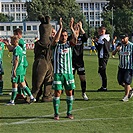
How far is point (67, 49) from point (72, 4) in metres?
90.1

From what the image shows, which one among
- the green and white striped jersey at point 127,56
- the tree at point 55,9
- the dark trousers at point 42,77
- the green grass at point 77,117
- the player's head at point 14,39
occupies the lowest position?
the green grass at point 77,117

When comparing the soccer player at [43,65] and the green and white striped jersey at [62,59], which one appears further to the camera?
the soccer player at [43,65]

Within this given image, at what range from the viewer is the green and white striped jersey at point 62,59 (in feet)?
28.8

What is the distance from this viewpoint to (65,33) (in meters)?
8.79

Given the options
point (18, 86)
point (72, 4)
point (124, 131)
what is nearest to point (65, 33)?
point (124, 131)

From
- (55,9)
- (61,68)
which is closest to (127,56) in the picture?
(61,68)

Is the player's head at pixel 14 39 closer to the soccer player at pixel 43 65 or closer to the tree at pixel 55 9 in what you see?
the soccer player at pixel 43 65

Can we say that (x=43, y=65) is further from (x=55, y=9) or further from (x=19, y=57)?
(x=55, y=9)

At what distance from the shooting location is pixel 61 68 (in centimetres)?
878

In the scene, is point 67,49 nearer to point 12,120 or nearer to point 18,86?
point 12,120

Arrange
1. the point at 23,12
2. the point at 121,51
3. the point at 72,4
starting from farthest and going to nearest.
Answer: the point at 23,12, the point at 72,4, the point at 121,51

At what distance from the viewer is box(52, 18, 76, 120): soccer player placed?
8.73 m

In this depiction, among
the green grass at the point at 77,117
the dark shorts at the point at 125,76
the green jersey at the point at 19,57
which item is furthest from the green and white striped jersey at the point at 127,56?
the green jersey at the point at 19,57

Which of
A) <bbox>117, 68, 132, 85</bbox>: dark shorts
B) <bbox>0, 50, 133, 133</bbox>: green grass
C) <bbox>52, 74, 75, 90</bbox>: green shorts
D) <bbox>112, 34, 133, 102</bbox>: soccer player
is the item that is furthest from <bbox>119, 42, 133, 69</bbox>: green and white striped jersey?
<bbox>52, 74, 75, 90</bbox>: green shorts
